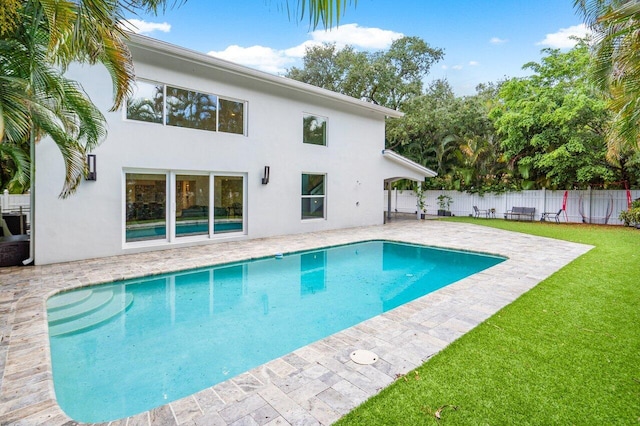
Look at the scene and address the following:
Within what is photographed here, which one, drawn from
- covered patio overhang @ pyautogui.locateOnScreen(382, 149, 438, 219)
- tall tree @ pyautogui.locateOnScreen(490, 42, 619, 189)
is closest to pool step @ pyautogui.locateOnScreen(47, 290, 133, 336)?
covered patio overhang @ pyautogui.locateOnScreen(382, 149, 438, 219)

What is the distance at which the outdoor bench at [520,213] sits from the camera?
19594mm

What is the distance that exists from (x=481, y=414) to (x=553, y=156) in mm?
18299

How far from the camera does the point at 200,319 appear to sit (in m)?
5.87

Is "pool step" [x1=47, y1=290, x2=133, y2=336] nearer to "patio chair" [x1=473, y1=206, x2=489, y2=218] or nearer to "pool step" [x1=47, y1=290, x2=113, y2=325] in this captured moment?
"pool step" [x1=47, y1=290, x2=113, y2=325]

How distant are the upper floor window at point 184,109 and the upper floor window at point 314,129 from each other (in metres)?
2.91

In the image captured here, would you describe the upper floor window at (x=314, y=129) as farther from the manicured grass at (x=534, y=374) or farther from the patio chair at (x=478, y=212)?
the patio chair at (x=478, y=212)

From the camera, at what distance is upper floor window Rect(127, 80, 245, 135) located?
974cm

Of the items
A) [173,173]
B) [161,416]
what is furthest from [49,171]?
[161,416]

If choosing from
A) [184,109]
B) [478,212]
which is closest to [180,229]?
[184,109]

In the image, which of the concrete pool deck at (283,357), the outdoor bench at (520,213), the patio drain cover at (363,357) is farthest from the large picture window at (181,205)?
the outdoor bench at (520,213)

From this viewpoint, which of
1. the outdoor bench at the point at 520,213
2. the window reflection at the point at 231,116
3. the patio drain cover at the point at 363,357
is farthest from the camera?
the outdoor bench at the point at 520,213

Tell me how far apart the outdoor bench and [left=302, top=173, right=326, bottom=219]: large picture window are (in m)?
12.5

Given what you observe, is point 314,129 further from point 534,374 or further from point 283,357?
point 534,374

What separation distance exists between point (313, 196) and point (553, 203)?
48.5ft
